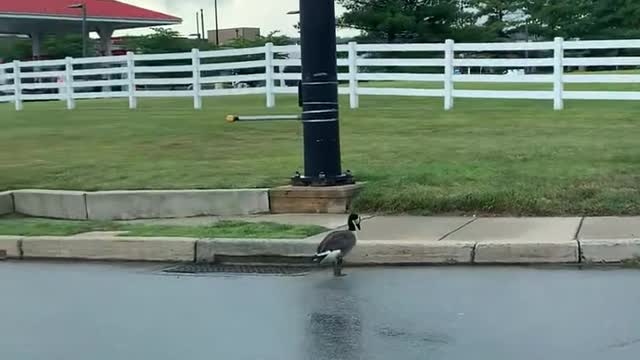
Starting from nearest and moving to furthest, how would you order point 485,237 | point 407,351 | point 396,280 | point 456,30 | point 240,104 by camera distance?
point 407,351, point 396,280, point 485,237, point 240,104, point 456,30

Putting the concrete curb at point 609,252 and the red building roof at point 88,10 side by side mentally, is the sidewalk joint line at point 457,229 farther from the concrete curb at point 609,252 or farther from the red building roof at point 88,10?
the red building roof at point 88,10

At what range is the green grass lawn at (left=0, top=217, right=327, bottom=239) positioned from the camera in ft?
31.6

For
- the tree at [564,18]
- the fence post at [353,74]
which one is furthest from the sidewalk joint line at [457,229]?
the tree at [564,18]

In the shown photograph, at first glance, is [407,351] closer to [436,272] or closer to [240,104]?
[436,272]

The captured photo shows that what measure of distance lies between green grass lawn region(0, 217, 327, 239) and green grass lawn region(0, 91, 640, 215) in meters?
1.11

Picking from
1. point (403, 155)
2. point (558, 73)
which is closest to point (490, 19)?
point (558, 73)

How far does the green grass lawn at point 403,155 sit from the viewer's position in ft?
34.1

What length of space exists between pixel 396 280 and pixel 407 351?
2.12 m

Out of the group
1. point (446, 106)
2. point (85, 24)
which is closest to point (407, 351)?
point (446, 106)

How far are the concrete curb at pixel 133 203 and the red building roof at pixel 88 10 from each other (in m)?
45.3

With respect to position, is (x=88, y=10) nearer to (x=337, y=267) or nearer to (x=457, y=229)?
(x=457, y=229)

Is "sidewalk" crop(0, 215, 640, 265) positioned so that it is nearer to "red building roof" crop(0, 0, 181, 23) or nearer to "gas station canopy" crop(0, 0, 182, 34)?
"gas station canopy" crop(0, 0, 182, 34)

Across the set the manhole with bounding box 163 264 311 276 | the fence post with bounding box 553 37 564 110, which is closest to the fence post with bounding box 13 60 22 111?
the fence post with bounding box 553 37 564 110

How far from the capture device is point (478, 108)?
21.4 meters
